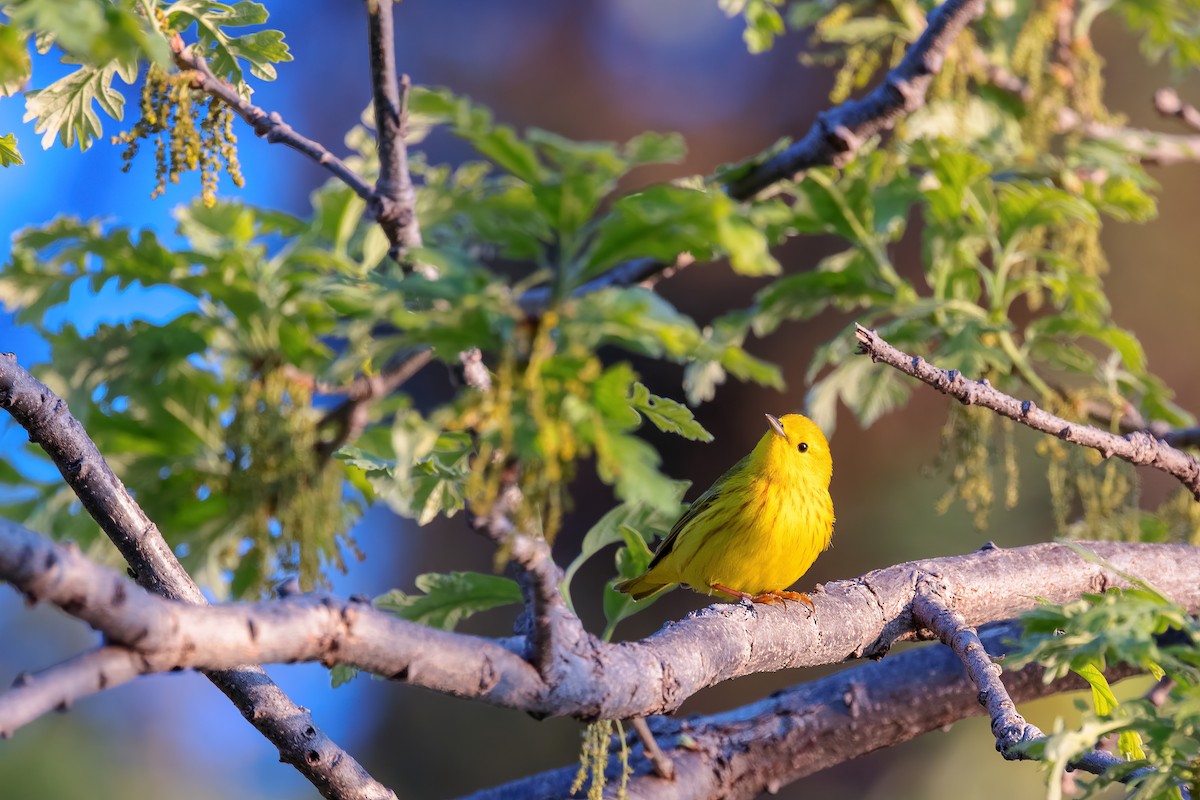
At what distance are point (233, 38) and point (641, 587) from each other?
1.49m

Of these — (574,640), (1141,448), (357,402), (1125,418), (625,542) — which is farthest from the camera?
(1125,418)

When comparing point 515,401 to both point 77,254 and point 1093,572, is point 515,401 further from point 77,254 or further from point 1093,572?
point 77,254

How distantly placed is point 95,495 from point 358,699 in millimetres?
4190

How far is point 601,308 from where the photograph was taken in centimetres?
109

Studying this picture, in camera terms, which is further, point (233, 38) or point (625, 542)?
point (625, 542)

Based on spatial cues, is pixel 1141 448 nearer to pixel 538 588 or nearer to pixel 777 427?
pixel 777 427

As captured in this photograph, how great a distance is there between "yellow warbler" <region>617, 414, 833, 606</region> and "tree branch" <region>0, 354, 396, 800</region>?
3.30 feet

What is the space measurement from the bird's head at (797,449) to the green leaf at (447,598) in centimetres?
98

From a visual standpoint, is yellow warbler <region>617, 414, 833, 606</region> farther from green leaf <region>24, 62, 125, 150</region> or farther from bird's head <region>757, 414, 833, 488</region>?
green leaf <region>24, 62, 125, 150</region>

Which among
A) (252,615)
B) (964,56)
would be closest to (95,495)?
(252,615)

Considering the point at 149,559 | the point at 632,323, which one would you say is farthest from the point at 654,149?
the point at 149,559

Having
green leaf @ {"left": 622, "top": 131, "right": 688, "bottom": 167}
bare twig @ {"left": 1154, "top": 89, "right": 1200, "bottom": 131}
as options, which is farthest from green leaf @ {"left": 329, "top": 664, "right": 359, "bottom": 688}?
bare twig @ {"left": 1154, "top": 89, "right": 1200, "bottom": 131}

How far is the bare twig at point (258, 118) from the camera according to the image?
1.73m

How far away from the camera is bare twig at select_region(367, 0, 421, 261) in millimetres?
1710
